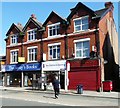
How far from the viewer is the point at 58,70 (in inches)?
1305

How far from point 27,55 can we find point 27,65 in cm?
158

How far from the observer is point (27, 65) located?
37125 mm

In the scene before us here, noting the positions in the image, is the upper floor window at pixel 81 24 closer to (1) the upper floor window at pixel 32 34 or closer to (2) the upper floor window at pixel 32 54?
(1) the upper floor window at pixel 32 34

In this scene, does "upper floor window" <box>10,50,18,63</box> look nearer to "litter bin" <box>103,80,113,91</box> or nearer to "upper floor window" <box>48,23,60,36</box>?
"upper floor window" <box>48,23,60,36</box>

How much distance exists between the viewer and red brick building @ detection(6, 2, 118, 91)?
30.4 meters

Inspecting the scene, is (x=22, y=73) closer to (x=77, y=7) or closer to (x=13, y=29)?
(x=13, y=29)

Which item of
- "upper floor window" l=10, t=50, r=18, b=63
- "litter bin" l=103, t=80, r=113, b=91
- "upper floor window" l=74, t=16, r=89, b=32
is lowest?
"litter bin" l=103, t=80, r=113, b=91

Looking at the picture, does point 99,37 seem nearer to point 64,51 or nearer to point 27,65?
point 64,51

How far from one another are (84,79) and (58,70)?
379 centimetres

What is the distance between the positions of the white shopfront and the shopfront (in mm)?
1205

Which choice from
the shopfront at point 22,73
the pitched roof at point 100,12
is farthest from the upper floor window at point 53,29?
the pitched roof at point 100,12

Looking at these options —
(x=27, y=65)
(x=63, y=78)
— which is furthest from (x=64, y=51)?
(x=27, y=65)

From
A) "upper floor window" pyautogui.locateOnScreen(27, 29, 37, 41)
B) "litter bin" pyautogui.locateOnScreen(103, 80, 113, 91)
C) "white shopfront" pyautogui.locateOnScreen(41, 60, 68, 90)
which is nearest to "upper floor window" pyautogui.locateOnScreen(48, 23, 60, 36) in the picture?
"upper floor window" pyautogui.locateOnScreen(27, 29, 37, 41)

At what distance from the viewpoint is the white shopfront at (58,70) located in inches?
1278
